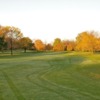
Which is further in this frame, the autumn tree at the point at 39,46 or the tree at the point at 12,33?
the autumn tree at the point at 39,46

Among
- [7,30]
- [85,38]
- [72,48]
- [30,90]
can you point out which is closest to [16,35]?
[7,30]

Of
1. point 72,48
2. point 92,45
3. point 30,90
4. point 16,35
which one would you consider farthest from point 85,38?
point 30,90

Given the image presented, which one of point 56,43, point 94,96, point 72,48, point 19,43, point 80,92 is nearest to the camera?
point 94,96

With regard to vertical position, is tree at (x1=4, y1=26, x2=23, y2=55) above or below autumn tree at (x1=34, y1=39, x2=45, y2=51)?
above

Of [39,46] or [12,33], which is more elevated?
[12,33]

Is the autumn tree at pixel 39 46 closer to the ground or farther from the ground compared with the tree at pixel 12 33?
closer to the ground

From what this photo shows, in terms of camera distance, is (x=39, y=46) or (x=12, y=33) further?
(x=39, y=46)

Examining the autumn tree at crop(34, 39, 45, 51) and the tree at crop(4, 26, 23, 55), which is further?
the autumn tree at crop(34, 39, 45, 51)

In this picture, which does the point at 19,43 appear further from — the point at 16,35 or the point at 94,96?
the point at 94,96

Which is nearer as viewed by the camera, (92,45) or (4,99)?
(4,99)

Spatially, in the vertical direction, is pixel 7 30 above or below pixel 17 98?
above

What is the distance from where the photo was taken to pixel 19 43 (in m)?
124

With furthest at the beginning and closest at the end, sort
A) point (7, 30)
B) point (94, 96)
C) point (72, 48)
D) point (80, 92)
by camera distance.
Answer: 1. point (72, 48)
2. point (7, 30)
3. point (80, 92)
4. point (94, 96)

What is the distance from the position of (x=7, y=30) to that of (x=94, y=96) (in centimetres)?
9709
